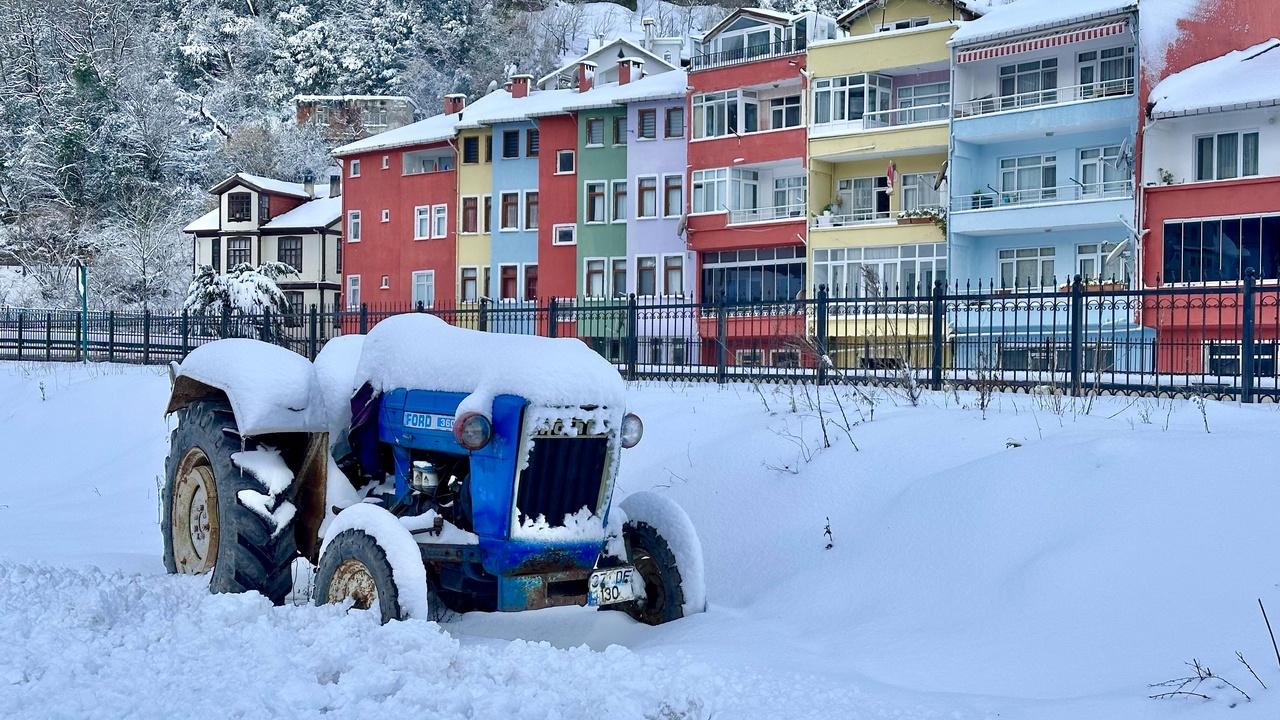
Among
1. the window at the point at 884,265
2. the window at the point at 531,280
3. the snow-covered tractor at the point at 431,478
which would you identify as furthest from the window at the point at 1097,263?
the snow-covered tractor at the point at 431,478

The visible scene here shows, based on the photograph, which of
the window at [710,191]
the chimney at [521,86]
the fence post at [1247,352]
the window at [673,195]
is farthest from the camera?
the chimney at [521,86]

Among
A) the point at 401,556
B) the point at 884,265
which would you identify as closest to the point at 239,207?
the point at 884,265

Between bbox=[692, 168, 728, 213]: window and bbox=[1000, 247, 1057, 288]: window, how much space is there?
9.50 metres

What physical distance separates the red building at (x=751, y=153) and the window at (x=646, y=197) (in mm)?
2618

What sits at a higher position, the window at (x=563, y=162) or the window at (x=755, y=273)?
the window at (x=563, y=162)

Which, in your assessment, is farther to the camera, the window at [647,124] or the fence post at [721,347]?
the window at [647,124]

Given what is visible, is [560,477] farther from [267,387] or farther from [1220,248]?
[1220,248]

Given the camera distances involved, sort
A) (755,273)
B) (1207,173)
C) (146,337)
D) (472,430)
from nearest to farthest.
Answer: (472,430), (146,337), (1207,173), (755,273)

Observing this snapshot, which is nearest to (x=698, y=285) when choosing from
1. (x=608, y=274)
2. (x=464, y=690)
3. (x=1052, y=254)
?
(x=608, y=274)

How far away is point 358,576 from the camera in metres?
6.78

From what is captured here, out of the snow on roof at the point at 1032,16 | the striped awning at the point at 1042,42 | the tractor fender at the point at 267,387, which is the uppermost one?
the snow on roof at the point at 1032,16

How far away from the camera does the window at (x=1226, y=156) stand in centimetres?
3284

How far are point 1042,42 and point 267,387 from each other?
3151cm

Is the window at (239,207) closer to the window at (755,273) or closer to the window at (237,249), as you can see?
the window at (237,249)
